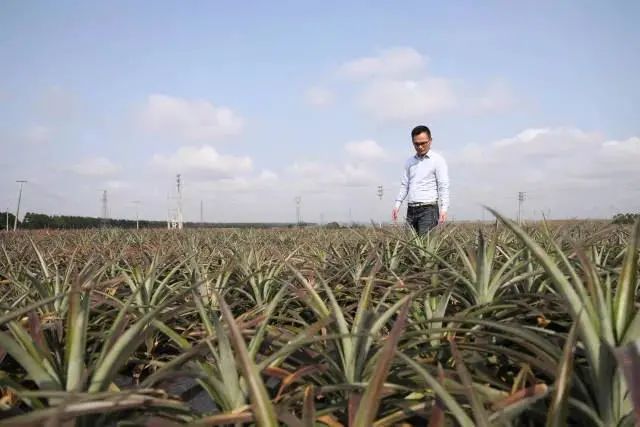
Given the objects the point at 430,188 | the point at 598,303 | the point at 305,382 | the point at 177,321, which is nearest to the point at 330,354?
the point at 305,382

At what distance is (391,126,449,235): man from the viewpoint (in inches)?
213

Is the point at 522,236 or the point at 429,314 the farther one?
the point at 429,314

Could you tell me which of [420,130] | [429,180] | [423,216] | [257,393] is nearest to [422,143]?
[420,130]

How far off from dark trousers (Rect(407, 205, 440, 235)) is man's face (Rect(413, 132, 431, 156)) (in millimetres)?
727

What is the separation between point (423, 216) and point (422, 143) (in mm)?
935

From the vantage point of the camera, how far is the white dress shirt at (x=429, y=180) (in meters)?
5.46

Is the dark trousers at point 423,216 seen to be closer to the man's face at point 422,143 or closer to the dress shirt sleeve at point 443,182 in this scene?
the dress shirt sleeve at point 443,182

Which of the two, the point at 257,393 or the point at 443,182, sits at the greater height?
the point at 443,182

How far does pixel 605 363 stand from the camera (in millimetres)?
913

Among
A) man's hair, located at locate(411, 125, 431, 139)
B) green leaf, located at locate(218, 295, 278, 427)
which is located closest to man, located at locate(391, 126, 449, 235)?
man's hair, located at locate(411, 125, 431, 139)

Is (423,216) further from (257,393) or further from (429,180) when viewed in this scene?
(257,393)

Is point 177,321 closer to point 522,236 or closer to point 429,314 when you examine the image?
point 429,314

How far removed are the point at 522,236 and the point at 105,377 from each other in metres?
0.97

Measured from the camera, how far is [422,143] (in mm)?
5402
